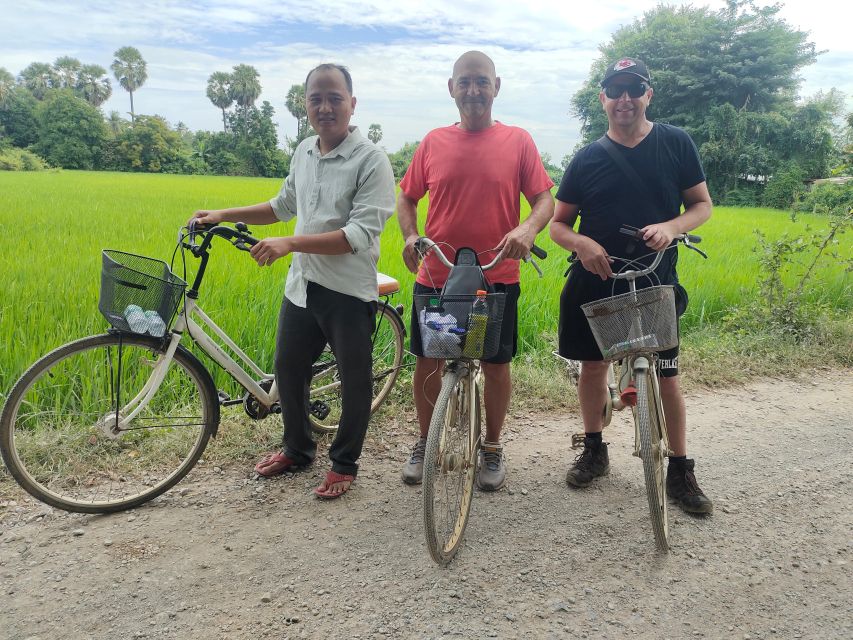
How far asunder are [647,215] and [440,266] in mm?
899

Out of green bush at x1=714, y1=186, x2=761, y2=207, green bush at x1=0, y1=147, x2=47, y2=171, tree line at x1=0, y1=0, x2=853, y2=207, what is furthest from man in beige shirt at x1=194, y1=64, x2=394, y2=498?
green bush at x1=0, y1=147, x2=47, y2=171

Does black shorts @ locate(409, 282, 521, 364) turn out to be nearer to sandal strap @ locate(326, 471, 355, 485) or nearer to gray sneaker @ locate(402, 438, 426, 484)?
gray sneaker @ locate(402, 438, 426, 484)

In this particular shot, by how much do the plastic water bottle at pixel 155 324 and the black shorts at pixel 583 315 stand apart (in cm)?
174

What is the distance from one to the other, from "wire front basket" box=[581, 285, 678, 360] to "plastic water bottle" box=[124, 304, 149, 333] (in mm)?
1749

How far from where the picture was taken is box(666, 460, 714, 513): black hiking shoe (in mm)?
2645

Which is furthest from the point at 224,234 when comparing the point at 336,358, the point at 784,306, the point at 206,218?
the point at 784,306

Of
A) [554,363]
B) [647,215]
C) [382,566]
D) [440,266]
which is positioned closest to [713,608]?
[382,566]

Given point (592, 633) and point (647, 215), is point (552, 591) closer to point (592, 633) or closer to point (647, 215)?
point (592, 633)

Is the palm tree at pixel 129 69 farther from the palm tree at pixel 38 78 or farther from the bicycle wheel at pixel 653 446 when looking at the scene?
the bicycle wheel at pixel 653 446

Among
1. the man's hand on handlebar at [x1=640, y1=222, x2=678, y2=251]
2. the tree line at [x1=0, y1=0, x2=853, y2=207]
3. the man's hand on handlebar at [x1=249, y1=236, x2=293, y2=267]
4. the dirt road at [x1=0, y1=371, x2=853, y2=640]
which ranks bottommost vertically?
the dirt road at [x1=0, y1=371, x2=853, y2=640]

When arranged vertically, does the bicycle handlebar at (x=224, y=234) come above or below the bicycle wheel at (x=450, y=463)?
above

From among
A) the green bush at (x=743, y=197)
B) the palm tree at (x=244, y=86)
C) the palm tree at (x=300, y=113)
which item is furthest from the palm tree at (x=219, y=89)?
the green bush at (x=743, y=197)

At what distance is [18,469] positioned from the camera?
239 centimetres

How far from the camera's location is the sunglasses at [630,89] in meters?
2.42
